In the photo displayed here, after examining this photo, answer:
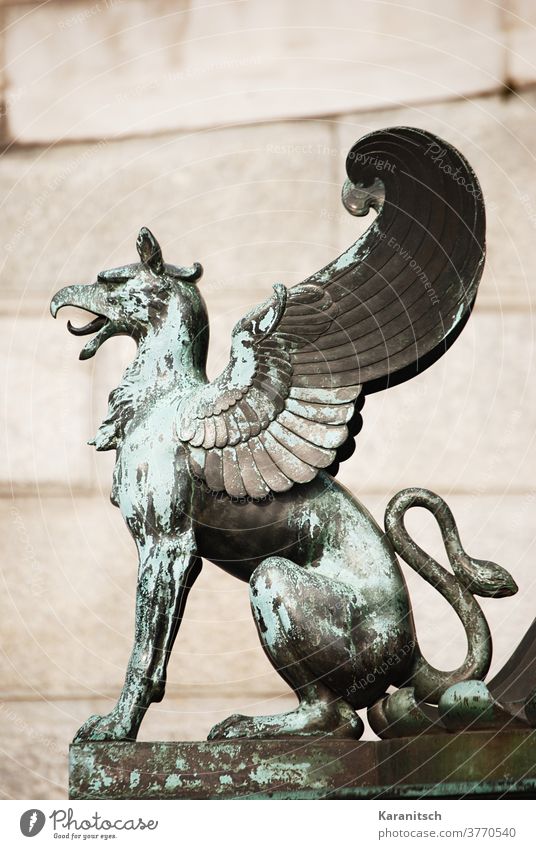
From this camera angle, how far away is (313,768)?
2703mm

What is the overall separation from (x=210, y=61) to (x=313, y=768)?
269 centimetres

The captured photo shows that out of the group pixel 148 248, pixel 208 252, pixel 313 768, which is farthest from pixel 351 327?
pixel 208 252

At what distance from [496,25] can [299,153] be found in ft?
2.22

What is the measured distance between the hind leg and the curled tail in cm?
16

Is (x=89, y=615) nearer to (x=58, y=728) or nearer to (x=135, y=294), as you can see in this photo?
(x=58, y=728)

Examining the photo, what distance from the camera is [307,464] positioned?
2904mm

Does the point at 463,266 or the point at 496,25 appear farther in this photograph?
the point at 496,25

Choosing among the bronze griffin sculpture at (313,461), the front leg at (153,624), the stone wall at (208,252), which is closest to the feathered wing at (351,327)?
the bronze griffin sculpture at (313,461)

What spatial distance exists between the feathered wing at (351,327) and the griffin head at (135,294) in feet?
Answer: 0.57

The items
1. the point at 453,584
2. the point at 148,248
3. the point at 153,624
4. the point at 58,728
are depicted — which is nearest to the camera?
the point at 153,624

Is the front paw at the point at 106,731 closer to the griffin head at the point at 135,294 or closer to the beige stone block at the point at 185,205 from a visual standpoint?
the griffin head at the point at 135,294

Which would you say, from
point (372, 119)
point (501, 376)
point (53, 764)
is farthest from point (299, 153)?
point (53, 764)

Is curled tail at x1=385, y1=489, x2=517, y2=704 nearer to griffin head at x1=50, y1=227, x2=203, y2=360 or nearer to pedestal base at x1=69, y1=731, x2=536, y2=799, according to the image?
pedestal base at x1=69, y1=731, x2=536, y2=799

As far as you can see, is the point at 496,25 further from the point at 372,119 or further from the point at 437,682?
the point at 437,682
